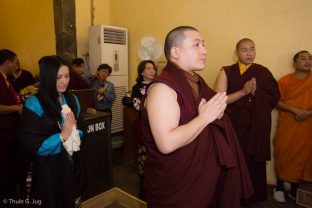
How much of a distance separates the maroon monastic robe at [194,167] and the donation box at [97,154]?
1.27m

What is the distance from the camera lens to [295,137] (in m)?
2.76

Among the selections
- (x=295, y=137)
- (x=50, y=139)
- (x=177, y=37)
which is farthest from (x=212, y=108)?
(x=295, y=137)

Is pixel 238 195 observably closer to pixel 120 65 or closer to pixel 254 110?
pixel 254 110

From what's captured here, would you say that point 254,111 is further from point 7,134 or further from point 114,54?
point 114,54

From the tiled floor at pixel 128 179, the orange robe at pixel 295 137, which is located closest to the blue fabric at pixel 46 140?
the tiled floor at pixel 128 179

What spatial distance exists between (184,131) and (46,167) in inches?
41.5

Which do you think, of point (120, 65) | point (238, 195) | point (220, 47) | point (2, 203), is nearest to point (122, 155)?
point (120, 65)

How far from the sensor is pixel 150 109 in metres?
1.20

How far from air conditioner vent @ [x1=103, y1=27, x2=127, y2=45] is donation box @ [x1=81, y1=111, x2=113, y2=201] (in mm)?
2084

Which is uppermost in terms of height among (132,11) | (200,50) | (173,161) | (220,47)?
(132,11)

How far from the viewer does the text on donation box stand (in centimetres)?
252

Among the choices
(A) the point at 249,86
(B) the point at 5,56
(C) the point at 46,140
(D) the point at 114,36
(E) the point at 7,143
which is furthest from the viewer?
(D) the point at 114,36

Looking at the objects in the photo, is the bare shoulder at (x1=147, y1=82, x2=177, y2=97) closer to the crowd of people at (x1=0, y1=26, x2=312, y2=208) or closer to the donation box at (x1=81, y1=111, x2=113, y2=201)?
the crowd of people at (x1=0, y1=26, x2=312, y2=208)

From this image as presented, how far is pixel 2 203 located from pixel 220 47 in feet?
9.82
